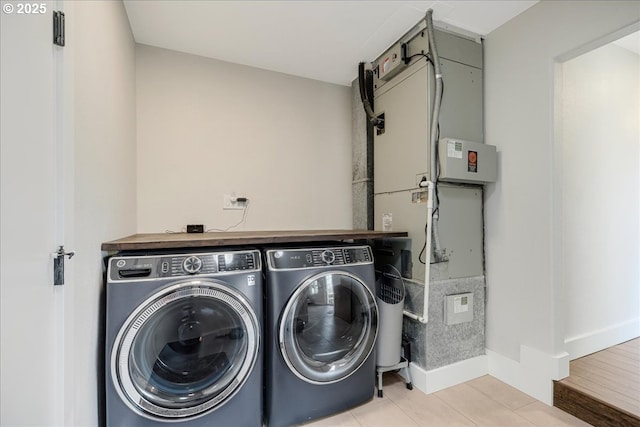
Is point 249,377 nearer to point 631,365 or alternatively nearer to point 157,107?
point 157,107

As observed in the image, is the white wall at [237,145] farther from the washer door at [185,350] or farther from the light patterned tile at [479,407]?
the light patterned tile at [479,407]

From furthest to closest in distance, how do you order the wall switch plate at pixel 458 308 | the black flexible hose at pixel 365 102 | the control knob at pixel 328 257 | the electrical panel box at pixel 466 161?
the black flexible hose at pixel 365 102, the wall switch plate at pixel 458 308, the electrical panel box at pixel 466 161, the control knob at pixel 328 257

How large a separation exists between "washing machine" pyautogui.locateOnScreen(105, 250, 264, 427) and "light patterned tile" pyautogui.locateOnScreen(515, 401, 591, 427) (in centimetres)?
145

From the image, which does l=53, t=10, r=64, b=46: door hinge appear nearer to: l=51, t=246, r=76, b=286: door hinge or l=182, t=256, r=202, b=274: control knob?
l=51, t=246, r=76, b=286: door hinge

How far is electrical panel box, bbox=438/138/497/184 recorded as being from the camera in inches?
69.5

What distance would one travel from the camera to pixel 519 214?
1.81 meters

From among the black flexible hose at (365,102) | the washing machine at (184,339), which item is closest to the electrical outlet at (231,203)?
the washing machine at (184,339)

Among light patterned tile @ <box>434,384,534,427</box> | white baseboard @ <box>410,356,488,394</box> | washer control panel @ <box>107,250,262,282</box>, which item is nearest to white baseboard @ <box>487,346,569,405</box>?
white baseboard @ <box>410,356,488,394</box>

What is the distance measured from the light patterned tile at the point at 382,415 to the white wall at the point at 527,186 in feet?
2.70

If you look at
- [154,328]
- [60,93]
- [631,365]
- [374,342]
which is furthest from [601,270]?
[60,93]

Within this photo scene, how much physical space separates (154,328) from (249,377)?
20.1 inches

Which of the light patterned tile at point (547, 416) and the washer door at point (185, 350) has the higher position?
the washer door at point (185, 350)

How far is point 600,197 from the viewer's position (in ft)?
6.81

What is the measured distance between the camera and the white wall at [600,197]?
191cm
